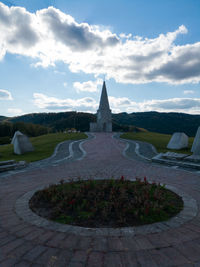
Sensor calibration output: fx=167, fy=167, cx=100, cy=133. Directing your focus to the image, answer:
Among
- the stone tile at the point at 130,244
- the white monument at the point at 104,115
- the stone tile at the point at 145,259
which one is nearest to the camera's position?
the stone tile at the point at 145,259

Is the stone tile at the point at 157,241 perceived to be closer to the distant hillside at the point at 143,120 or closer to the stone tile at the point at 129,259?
the stone tile at the point at 129,259

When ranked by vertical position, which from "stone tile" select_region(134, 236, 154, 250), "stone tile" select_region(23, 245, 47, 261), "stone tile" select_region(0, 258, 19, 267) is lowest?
"stone tile" select_region(134, 236, 154, 250)

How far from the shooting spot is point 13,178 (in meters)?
7.48

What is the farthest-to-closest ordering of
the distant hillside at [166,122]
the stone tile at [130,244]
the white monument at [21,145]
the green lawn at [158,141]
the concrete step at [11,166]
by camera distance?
the distant hillside at [166,122] < the green lawn at [158,141] < the white monument at [21,145] < the concrete step at [11,166] < the stone tile at [130,244]

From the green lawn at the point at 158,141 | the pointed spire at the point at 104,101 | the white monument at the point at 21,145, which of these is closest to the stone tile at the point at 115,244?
the green lawn at the point at 158,141

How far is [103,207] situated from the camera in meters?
4.14

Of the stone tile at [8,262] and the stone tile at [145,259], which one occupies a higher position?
the stone tile at [8,262]

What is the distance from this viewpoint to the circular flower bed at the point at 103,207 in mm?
3667

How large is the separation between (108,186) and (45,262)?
318 centimetres

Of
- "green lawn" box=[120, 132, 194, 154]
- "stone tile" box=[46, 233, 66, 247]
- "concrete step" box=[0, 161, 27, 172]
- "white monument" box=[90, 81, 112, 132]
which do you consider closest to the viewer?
"stone tile" box=[46, 233, 66, 247]

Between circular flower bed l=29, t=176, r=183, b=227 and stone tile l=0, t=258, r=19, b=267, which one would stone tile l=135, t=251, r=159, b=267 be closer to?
circular flower bed l=29, t=176, r=183, b=227

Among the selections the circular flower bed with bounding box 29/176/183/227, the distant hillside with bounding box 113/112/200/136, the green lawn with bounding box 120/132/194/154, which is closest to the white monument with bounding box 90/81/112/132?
the green lawn with bounding box 120/132/194/154

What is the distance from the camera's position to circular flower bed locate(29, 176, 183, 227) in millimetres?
3667

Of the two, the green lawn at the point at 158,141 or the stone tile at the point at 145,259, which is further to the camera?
the green lawn at the point at 158,141
